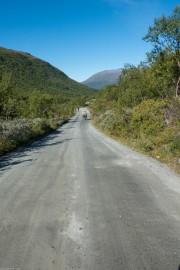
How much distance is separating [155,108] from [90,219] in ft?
50.2

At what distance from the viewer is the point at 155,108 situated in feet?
64.7

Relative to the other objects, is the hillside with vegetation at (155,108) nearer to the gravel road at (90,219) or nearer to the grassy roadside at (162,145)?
the grassy roadside at (162,145)

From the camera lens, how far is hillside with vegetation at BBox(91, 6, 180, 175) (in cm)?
1480

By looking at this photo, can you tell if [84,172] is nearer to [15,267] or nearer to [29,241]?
[29,241]

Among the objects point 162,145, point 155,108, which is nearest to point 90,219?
point 162,145

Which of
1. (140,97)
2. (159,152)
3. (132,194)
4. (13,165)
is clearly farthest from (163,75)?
(132,194)

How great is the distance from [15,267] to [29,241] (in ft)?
2.56

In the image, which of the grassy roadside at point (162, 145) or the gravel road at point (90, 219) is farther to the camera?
the grassy roadside at point (162, 145)

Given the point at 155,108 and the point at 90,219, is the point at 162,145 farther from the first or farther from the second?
the point at 90,219

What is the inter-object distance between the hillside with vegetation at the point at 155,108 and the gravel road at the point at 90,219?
3.56 metres

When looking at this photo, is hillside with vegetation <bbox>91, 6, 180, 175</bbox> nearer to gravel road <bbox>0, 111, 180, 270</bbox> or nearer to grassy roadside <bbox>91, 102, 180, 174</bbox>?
grassy roadside <bbox>91, 102, 180, 174</bbox>

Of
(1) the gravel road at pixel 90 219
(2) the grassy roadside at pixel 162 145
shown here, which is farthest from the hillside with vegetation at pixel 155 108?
(1) the gravel road at pixel 90 219

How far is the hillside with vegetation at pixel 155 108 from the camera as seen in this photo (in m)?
14.8

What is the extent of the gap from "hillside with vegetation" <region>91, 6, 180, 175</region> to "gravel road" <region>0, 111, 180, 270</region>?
140 inches
